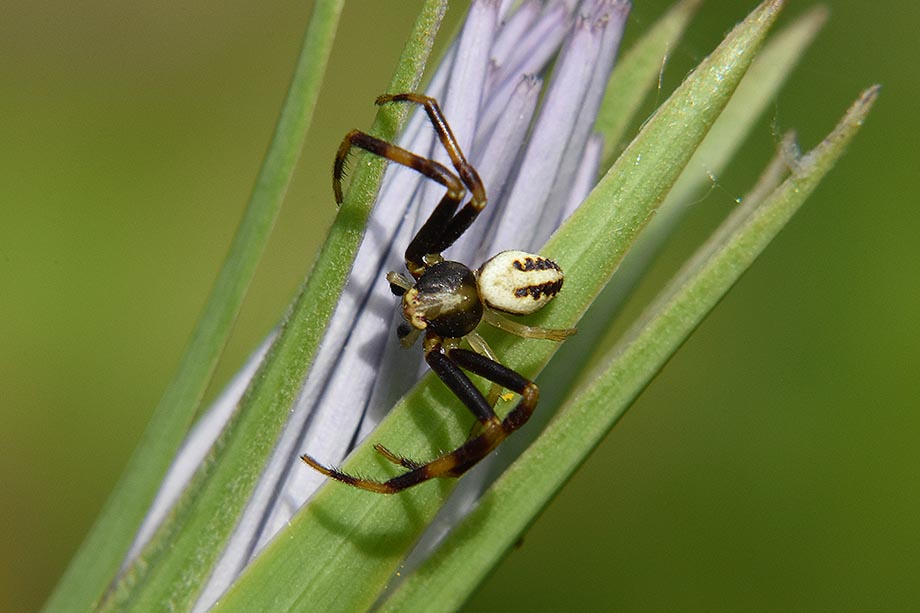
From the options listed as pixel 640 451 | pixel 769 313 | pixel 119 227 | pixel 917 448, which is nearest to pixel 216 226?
pixel 119 227

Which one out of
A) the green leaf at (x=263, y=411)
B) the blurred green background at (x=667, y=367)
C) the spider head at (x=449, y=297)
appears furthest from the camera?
the blurred green background at (x=667, y=367)

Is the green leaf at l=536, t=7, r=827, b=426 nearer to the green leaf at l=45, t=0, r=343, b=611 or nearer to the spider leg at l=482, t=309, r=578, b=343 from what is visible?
the spider leg at l=482, t=309, r=578, b=343

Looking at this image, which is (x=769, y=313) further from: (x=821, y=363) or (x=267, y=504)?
(x=267, y=504)

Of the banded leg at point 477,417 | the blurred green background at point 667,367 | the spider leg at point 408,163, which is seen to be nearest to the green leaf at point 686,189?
the banded leg at point 477,417

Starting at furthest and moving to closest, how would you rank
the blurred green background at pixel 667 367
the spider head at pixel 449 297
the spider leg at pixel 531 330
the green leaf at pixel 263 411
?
the blurred green background at pixel 667 367, the spider head at pixel 449 297, the spider leg at pixel 531 330, the green leaf at pixel 263 411

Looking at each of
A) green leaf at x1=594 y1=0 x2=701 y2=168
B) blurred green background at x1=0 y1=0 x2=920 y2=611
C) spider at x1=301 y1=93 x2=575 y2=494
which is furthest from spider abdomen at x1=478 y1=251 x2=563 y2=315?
blurred green background at x1=0 y1=0 x2=920 y2=611

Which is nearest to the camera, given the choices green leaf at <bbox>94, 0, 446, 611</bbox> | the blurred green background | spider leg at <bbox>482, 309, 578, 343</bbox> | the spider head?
green leaf at <bbox>94, 0, 446, 611</bbox>

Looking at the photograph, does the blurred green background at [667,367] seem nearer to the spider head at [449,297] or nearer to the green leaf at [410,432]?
the spider head at [449,297]
